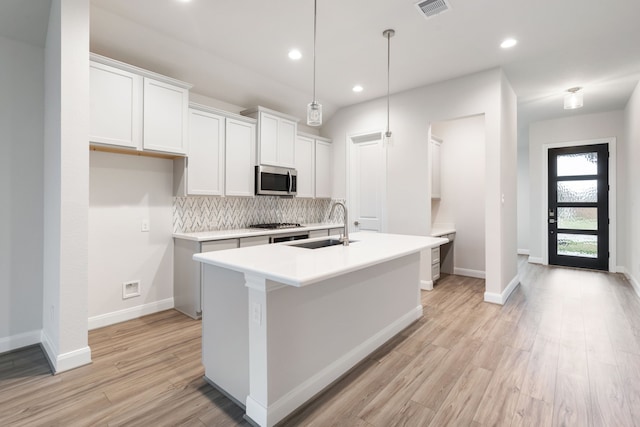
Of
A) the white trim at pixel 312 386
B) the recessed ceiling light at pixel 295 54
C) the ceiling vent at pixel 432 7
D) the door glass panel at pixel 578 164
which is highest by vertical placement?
the recessed ceiling light at pixel 295 54

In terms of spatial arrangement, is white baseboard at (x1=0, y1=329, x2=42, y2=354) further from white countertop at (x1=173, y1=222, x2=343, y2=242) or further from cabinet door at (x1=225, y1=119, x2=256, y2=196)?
cabinet door at (x1=225, y1=119, x2=256, y2=196)

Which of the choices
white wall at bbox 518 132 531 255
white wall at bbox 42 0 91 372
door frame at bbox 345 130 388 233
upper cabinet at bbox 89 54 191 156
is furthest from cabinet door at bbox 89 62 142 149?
white wall at bbox 518 132 531 255

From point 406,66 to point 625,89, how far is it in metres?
3.38

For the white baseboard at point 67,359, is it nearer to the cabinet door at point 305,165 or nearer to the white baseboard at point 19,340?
the white baseboard at point 19,340

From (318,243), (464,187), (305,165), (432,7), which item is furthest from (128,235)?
(464,187)

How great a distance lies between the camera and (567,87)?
4375 millimetres

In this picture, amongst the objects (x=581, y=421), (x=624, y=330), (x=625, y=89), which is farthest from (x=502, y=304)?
(x=625, y=89)

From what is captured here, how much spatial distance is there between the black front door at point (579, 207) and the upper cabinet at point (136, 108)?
6.70 m

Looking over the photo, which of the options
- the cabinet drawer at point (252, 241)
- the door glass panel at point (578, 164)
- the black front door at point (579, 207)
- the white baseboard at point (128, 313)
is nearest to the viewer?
the white baseboard at point (128, 313)

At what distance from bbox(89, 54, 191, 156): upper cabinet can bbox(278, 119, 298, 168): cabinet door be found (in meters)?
1.40

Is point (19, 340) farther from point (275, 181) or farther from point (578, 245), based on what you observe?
point (578, 245)

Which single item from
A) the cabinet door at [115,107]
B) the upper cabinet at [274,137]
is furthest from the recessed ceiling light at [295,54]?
the cabinet door at [115,107]

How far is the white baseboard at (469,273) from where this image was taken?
17.1ft

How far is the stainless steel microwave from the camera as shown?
416cm
